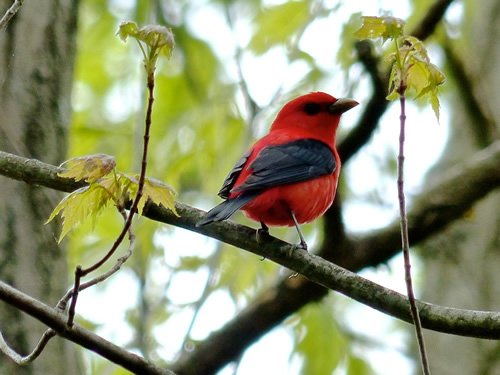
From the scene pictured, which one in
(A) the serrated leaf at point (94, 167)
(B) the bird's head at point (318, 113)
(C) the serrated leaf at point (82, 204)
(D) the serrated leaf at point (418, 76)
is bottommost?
(B) the bird's head at point (318, 113)

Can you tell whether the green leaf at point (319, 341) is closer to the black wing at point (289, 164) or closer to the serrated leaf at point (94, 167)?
the black wing at point (289, 164)

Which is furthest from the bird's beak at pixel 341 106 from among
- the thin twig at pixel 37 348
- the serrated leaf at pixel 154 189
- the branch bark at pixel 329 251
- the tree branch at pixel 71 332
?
the thin twig at pixel 37 348

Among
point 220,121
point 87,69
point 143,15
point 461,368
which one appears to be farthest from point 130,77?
point 461,368

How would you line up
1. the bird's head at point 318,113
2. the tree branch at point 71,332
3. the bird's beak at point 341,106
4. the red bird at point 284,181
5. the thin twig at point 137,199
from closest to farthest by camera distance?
the thin twig at point 137,199 < the tree branch at point 71,332 < the red bird at point 284,181 < the bird's beak at point 341,106 < the bird's head at point 318,113

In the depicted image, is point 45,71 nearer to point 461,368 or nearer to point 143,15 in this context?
point 143,15

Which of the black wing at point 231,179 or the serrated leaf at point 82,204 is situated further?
the black wing at point 231,179

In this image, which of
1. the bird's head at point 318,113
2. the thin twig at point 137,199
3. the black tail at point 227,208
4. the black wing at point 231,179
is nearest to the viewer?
the thin twig at point 137,199

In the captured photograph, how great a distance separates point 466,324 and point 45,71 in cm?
311

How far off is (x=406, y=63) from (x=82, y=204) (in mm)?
1311

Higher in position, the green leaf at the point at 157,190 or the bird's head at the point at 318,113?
the green leaf at the point at 157,190

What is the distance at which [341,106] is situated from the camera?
18.9 ft

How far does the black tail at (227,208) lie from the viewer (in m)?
3.40

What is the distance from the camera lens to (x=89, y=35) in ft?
26.8

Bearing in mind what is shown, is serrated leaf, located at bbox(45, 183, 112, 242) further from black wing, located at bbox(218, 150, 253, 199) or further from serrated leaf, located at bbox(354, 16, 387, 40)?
black wing, located at bbox(218, 150, 253, 199)
